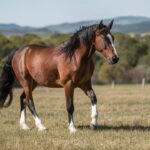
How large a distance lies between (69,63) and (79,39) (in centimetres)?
58

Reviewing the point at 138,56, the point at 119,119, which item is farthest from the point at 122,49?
the point at 119,119

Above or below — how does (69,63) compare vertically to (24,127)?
above

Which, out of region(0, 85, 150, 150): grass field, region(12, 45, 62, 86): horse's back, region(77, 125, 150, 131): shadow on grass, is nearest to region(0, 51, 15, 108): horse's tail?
region(12, 45, 62, 86): horse's back

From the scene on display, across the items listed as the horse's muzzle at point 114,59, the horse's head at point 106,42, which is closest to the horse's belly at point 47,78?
the horse's head at point 106,42

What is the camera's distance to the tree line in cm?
6569

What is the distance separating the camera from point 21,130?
38.3 feet

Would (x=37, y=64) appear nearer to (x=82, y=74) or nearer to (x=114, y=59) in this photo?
(x=82, y=74)

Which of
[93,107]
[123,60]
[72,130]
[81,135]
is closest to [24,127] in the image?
[72,130]

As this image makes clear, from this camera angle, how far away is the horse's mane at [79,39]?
11055 millimetres

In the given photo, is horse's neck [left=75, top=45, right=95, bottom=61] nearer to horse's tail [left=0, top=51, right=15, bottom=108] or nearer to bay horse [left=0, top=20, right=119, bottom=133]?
bay horse [left=0, top=20, right=119, bottom=133]

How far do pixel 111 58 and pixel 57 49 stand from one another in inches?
60.2

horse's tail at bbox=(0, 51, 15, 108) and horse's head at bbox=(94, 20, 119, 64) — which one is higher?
horse's head at bbox=(94, 20, 119, 64)

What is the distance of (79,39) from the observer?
1122 cm

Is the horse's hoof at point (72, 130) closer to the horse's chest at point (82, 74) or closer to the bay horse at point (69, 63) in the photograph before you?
the bay horse at point (69, 63)
